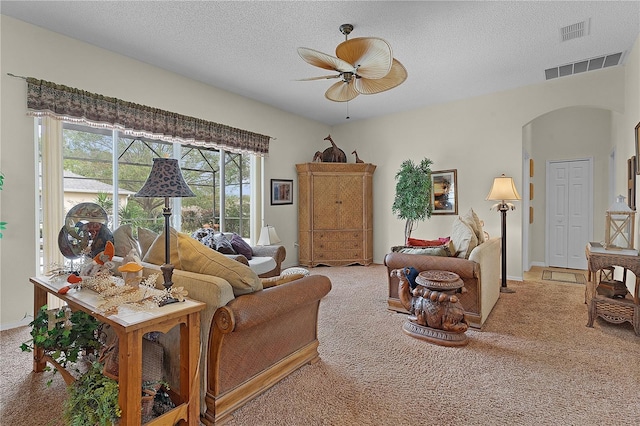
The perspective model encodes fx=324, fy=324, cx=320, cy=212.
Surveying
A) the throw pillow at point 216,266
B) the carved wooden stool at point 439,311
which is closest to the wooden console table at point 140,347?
A: the throw pillow at point 216,266

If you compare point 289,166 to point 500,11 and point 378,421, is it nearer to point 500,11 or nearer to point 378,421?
point 500,11

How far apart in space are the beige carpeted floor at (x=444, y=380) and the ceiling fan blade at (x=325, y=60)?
2351 mm

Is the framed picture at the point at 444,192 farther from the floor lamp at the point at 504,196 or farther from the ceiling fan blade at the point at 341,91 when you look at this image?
the ceiling fan blade at the point at 341,91

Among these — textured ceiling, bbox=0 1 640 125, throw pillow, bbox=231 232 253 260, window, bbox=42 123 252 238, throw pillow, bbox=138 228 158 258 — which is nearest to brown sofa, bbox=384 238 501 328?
throw pillow, bbox=231 232 253 260

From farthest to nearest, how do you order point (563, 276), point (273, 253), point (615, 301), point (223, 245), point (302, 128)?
point (302, 128) < point (563, 276) < point (273, 253) < point (223, 245) < point (615, 301)

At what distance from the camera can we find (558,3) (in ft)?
9.27

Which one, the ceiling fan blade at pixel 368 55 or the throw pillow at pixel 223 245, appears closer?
the ceiling fan blade at pixel 368 55

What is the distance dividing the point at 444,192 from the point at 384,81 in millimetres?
3104

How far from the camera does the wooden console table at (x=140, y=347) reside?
1.39 meters

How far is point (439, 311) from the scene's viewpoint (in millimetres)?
2705

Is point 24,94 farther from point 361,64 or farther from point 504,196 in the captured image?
point 504,196

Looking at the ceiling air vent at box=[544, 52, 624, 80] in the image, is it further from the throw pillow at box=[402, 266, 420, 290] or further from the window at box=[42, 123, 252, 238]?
the window at box=[42, 123, 252, 238]

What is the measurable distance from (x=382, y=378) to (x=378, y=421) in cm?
45

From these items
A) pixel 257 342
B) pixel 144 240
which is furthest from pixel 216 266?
pixel 144 240
